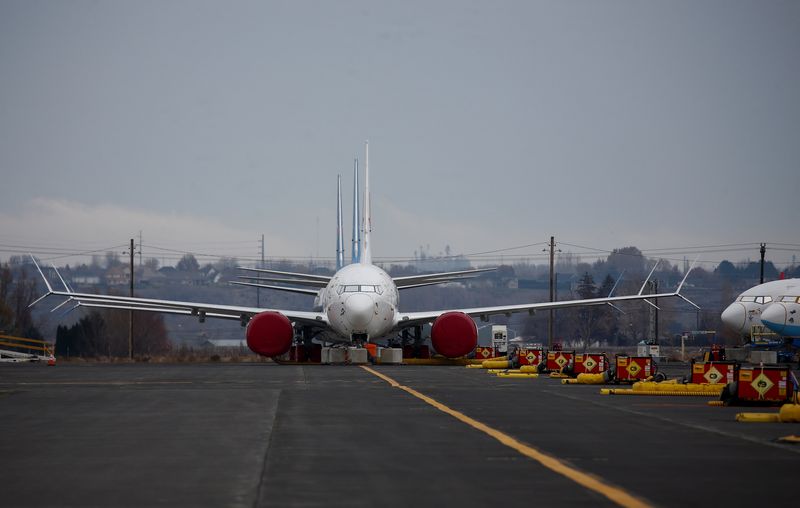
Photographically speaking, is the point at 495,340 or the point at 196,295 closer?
the point at 495,340

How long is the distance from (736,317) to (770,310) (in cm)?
264

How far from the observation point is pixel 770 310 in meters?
47.5

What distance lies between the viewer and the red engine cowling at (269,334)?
153 feet

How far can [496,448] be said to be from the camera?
42.1 ft

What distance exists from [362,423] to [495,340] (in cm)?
5450

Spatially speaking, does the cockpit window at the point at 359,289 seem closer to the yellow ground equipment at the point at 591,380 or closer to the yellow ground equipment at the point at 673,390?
the yellow ground equipment at the point at 591,380

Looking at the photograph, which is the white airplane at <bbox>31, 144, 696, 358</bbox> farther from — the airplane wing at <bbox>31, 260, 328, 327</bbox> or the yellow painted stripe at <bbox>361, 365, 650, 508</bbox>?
the yellow painted stripe at <bbox>361, 365, 650, 508</bbox>

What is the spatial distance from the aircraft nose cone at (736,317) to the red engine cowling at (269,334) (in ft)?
60.7

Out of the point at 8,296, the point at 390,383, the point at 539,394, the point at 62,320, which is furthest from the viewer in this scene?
the point at 62,320

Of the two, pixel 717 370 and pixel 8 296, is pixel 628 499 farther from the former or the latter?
pixel 8 296

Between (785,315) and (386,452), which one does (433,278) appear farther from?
(386,452)

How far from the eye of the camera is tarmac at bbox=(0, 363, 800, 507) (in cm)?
939

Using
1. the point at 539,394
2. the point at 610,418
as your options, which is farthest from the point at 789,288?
the point at 610,418

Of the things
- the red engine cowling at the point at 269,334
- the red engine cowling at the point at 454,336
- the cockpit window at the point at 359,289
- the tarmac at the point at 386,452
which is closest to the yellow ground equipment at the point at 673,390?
the tarmac at the point at 386,452
